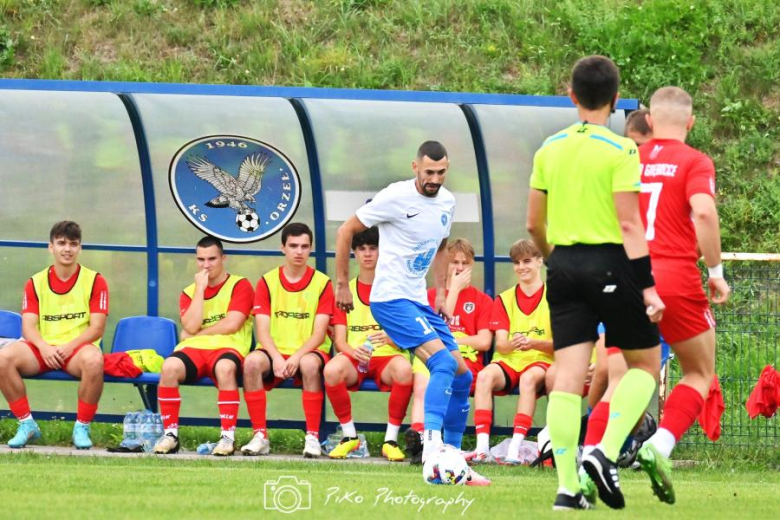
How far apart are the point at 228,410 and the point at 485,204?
2540mm

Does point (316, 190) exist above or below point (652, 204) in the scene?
above

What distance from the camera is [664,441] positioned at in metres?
6.22

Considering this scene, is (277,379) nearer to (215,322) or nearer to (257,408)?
(257,408)

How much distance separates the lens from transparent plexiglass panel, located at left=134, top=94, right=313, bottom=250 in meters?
10.5

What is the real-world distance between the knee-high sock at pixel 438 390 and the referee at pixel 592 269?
1771 mm

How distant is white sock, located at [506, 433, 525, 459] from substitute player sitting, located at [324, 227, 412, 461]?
0.76m

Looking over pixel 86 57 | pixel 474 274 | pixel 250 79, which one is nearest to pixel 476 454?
pixel 474 274

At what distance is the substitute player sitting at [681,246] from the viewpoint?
619 centimetres

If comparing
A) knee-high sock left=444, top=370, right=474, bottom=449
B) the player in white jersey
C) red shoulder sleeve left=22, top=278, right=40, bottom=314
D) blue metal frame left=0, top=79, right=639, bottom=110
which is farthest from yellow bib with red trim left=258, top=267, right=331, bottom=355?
the player in white jersey

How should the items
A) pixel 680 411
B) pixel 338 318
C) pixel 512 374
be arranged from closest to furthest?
1. pixel 680 411
2. pixel 512 374
3. pixel 338 318

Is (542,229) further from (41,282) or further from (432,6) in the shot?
(432,6)

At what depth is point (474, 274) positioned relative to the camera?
34.7ft

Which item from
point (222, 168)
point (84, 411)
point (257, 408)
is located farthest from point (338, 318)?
point (84, 411)

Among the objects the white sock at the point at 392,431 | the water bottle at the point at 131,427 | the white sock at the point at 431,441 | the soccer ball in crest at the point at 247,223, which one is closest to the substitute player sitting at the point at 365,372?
the white sock at the point at 392,431
